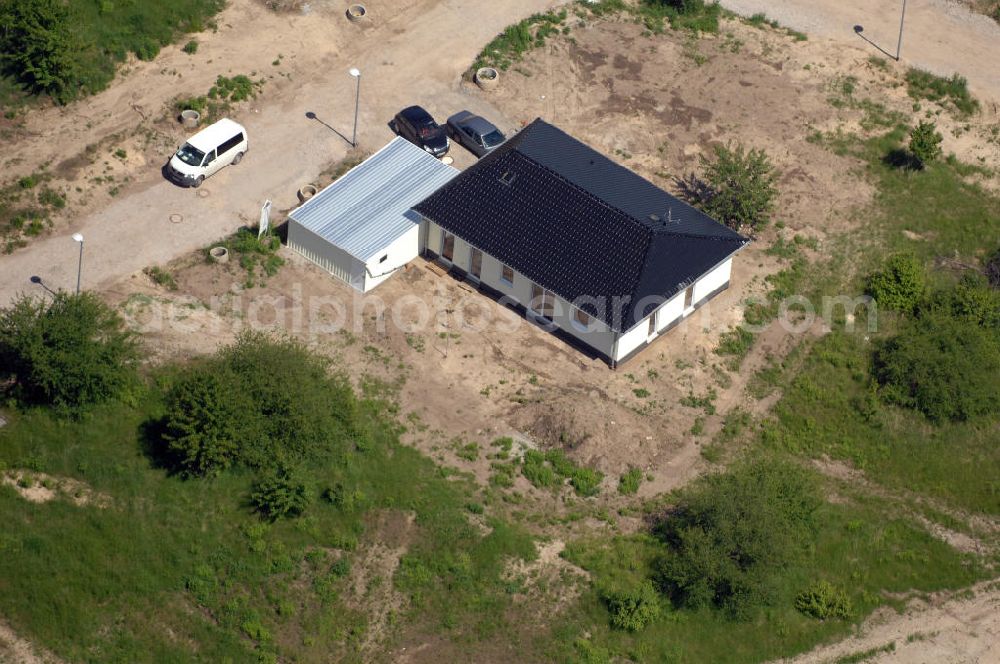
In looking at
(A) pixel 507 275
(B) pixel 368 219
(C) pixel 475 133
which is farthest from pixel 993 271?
A: (B) pixel 368 219

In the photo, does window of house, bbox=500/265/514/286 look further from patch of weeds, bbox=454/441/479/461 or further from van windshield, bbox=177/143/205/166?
van windshield, bbox=177/143/205/166

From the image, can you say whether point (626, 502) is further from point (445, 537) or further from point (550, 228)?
point (550, 228)

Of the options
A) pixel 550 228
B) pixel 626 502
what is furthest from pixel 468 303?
pixel 626 502

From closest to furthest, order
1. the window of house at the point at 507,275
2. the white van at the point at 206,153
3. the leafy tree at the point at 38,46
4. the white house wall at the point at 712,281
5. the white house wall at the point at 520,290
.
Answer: the white house wall at the point at 520,290
the window of house at the point at 507,275
the white house wall at the point at 712,281
the white van at the point at 206,153
the leafy tree at the point at 38,46

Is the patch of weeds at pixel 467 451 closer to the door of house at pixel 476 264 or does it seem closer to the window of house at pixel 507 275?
the window of house at pixel 507 275

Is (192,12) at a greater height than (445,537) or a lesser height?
greater

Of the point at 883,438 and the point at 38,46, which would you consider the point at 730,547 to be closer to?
the point at 883,438

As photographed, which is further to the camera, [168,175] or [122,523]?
[168,175]

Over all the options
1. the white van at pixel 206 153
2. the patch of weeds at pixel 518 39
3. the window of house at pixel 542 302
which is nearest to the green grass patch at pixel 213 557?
the window of house at pixel 542 302
